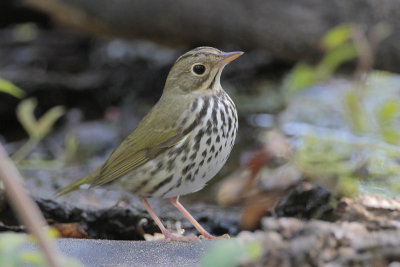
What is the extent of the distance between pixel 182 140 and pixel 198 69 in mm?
480

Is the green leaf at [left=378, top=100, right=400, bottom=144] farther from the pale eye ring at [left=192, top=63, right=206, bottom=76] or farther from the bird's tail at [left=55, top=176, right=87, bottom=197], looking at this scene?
the bird's tail at [left=55, top=176, right=87, bottom=197]

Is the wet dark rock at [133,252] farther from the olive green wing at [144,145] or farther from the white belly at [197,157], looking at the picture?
the olive green wing at [144,145]

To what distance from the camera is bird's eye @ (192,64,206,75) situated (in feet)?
11.7

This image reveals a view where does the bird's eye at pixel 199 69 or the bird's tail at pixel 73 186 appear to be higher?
the bird's eye at pixel 199 69

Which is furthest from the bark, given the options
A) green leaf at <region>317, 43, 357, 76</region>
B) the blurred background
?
green leaf at <region>317, 43, 357, 76</region>

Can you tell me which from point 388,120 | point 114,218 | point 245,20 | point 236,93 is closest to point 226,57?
point 114,218

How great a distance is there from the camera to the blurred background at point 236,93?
4262 mm

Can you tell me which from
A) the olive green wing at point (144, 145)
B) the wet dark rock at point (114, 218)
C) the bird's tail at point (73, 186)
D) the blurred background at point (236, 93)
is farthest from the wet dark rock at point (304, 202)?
the bird's tail at point (73, 186)

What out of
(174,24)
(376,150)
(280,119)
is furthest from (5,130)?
(376,150)

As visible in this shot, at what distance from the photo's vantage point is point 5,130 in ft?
22.1

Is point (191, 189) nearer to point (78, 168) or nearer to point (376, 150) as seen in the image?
point (376, 150)

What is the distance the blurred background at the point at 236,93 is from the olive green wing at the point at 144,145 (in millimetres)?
298

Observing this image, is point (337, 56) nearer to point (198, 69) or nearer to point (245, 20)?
point (245, 20)

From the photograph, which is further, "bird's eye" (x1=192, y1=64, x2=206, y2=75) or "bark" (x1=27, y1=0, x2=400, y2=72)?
"bark" (x1=27, y1=0, x2=400, y2=72)
